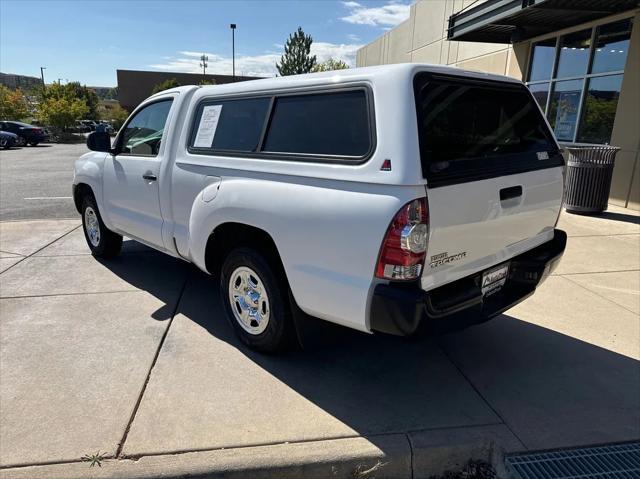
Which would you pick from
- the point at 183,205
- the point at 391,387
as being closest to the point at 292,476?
the point at 391,387

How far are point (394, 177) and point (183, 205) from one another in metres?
2.14

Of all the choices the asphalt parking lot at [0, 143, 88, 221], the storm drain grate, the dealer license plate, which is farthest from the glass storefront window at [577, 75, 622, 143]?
the asphalt parking lot at [0, 143, 88, 221]

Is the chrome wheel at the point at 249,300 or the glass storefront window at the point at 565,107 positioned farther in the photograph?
the glass storefront window at the point at 565,107

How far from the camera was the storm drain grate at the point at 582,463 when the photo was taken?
243cm

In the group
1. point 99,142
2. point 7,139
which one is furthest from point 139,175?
point 7,139

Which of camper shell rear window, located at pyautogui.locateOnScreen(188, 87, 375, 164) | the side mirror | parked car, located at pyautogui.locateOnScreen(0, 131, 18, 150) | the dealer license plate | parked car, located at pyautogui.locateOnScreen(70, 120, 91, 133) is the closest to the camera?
camper shell rear window, located at pyautogui.locateOnScreen(188, 87, 375, 164)

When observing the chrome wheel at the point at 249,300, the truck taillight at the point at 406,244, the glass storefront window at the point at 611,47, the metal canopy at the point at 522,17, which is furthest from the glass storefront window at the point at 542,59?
the truck taillight at the point at 406,244

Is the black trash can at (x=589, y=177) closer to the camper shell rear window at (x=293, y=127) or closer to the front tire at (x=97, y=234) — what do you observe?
the camper shell rear window at (x=293, y=127)

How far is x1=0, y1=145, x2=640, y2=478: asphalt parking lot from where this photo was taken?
2541 mm

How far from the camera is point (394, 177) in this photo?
2.39 m

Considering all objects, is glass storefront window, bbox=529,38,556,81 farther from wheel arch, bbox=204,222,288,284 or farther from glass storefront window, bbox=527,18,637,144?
wheel arch, bbox=204,222,288,284

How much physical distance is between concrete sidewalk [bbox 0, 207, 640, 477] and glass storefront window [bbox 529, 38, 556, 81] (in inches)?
323

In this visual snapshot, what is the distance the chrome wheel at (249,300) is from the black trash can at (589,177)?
280 inches

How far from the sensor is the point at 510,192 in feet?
9.53
